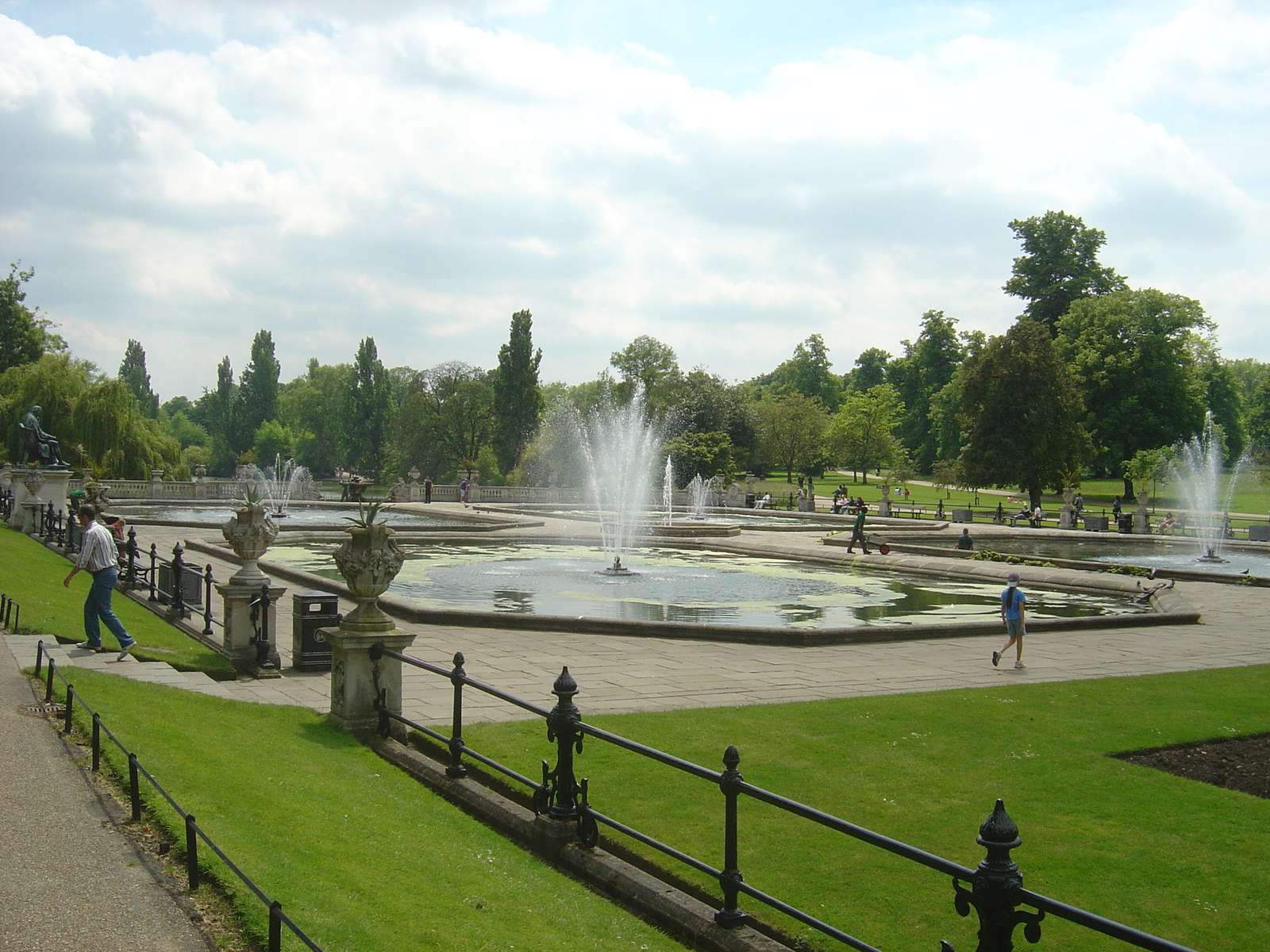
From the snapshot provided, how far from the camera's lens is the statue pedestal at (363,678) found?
1045cm

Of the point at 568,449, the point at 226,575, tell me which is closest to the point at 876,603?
the point at 226,575

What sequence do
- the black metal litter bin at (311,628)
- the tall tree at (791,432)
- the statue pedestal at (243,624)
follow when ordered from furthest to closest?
the tall tree at (791,432), the statue pedestal at (243,624), the black metal litter bin at (311,628)

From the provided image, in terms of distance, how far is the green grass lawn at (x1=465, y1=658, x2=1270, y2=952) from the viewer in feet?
20.6

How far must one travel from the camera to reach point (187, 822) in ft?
18.5

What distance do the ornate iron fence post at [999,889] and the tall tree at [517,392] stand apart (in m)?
89.6

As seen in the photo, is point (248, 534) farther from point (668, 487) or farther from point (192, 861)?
point (668, 487)

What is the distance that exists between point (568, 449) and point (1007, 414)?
38.4 meters

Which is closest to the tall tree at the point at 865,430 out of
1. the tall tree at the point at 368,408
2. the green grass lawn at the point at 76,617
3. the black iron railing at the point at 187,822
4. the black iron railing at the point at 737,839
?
the tall tree at the point at 368,408

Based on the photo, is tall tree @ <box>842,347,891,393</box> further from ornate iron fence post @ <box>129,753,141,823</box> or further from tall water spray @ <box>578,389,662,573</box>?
ornate iron fence post @ <box>129,753,141,823</box>

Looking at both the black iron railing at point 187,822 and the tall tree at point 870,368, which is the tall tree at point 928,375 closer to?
the tall tree at point 870,368

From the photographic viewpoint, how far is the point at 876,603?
23859 mm

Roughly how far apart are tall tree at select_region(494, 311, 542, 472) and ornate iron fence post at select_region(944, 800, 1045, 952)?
3527 inches


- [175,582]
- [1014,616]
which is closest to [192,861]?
[1014,616]

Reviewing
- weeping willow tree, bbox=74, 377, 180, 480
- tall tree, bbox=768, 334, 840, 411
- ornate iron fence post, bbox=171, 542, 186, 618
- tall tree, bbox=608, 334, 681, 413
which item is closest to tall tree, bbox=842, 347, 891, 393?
tall tree, bbox=768, 334, 840, 411
